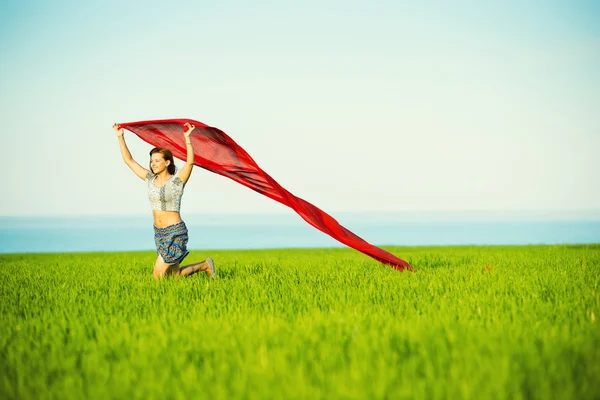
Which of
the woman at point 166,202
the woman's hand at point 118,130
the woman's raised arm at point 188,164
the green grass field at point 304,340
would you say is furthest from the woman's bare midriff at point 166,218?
the woman's hand at point 118,130

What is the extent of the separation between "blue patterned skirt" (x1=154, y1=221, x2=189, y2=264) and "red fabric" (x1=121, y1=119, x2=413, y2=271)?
129 centimetres

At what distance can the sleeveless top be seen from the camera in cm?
783

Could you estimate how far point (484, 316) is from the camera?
5.08 metres

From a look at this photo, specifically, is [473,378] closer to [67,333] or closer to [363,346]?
[363,346]

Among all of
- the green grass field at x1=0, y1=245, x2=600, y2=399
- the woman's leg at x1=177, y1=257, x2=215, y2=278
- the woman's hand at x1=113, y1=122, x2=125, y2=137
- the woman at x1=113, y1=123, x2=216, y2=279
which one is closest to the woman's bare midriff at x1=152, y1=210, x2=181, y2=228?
the woman at x1=113, y1=123, x2=216, y2=279

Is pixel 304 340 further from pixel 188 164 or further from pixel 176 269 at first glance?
pixel 176 269

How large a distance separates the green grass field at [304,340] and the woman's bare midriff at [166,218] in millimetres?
947

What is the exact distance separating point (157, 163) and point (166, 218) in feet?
2.66

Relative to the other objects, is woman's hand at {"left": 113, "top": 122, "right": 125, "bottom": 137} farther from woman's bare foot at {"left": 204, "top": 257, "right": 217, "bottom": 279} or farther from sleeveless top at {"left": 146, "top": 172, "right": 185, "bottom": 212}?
woman's bare foot at {"left": 204, "top": 257, "right": 217, "bottom": 279}

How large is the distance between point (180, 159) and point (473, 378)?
6.69m

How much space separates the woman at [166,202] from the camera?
785 cm

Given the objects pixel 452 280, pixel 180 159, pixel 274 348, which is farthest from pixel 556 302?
pixel 180 159

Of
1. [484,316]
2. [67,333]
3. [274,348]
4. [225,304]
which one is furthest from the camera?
[225,304]

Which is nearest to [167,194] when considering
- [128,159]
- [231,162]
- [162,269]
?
[128,159]
